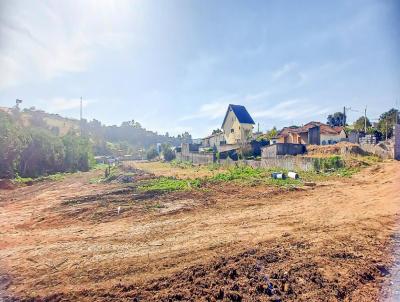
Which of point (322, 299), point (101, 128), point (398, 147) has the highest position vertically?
point (101, 128)

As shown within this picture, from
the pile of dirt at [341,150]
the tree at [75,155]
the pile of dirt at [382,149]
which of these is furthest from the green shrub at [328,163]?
the tree at [75,155]

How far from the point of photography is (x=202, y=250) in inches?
185

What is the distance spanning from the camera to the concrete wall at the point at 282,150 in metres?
21.1

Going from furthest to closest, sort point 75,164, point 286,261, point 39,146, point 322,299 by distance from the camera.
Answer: point 75,164 < point 39,146 < point 286,261 < point 322,299

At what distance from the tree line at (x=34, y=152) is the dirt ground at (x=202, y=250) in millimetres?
11015

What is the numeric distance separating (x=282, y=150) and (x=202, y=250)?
1814 centimetres

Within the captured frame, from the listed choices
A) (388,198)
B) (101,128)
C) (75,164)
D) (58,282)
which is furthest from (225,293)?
(101,128)

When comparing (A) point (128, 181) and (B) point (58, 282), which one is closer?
(B) point (58, 282)

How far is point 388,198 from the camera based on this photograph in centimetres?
855

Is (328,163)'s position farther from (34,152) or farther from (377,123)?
(34,152)

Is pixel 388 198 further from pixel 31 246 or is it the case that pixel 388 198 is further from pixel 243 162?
pixel 243 162

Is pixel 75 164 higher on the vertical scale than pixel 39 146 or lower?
lower

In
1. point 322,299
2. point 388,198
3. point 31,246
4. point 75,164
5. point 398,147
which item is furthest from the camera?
point 75,164

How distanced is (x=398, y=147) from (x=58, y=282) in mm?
19880
